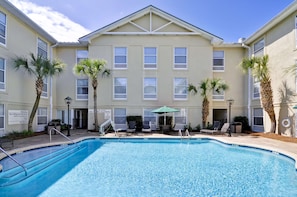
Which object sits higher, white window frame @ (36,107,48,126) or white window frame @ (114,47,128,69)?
white window frame @ (114,47,128,69)

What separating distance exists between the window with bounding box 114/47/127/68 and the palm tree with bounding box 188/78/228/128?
261 inches

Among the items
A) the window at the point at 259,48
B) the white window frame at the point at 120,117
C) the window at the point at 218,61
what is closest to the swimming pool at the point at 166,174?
the white window frame at the point at 120,117

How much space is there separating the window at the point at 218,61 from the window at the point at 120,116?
9912 millimetres

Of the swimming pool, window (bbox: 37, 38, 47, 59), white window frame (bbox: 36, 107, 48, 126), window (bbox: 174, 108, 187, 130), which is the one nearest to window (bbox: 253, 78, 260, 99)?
window (bbox: 174, 108, 187, 130)

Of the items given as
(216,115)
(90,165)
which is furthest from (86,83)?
(216,115)

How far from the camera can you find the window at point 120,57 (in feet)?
64.8

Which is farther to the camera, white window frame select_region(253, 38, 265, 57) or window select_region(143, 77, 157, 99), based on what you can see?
window select_region(143, 77, 157, 99)

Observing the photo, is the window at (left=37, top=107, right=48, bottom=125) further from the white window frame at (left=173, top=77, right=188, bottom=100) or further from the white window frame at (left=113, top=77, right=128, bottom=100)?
the white window frame at (left=173, top=77, right=188, bottom=100)

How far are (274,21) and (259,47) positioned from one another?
11.0ft

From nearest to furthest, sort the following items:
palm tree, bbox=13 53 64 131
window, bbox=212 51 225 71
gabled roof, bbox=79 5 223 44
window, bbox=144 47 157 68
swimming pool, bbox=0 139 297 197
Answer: swimming pool, bbox=0 139 297 197
palm tree, bbox=13 53 64 131
gabled roof, bbox=79 5 223 44
window, bbox=144 47 157 68
window, bbox=212 51 225 71

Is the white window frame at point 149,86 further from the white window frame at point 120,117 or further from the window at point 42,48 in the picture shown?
the window at point 42,48

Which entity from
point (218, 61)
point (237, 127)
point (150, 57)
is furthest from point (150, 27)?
point (237, 127)

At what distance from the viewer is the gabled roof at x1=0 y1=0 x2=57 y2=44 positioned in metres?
13.1

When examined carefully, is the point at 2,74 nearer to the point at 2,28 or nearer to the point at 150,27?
the point at 2,28
